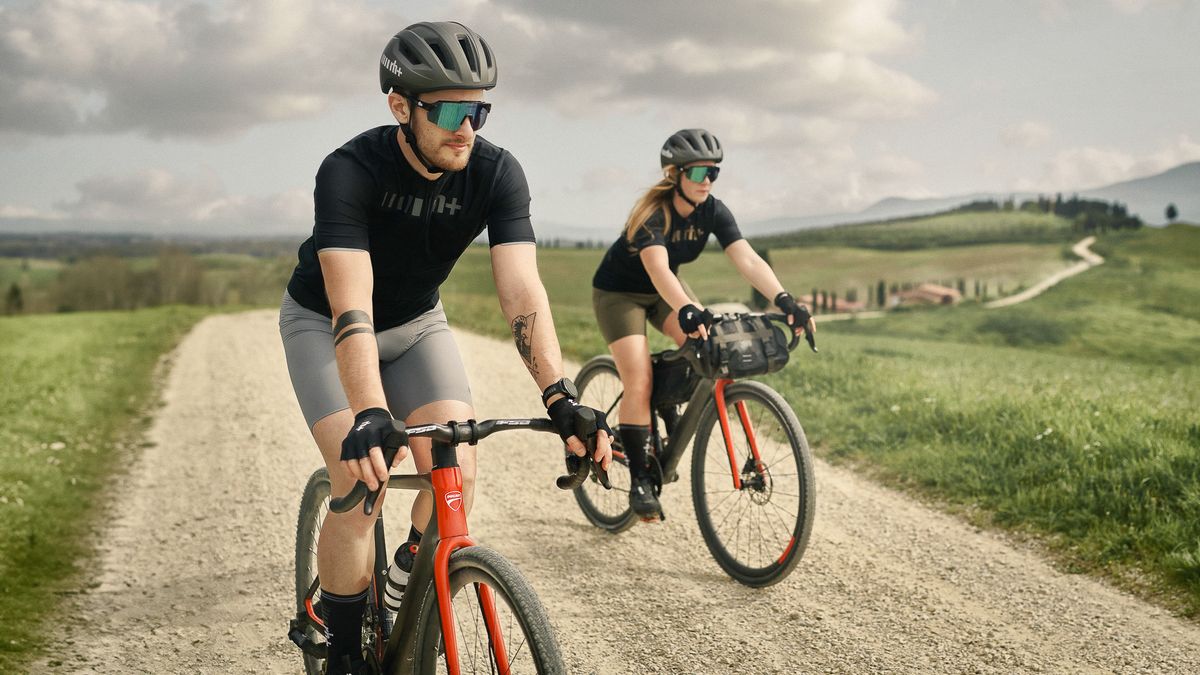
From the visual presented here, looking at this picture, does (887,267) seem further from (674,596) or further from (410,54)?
(410,54)

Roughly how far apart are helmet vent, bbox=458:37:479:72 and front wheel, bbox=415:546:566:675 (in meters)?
1.64

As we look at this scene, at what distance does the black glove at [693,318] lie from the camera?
5.34 metres

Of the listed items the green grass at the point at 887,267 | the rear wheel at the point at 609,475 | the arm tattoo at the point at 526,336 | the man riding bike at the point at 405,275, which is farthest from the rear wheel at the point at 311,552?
the green grass at the point at 887,267

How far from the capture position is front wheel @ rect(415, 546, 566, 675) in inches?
98.7

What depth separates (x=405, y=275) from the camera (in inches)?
140

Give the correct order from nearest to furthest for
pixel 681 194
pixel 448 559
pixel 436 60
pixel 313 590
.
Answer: pixel 448 559
pixel 436 60
pixel 313 590
pixel 681 194

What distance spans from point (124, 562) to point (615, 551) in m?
3.29

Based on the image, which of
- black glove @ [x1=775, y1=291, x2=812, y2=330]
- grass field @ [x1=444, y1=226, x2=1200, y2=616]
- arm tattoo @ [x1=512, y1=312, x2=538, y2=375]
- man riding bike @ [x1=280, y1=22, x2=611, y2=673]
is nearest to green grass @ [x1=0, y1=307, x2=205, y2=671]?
man riding bike @ [x1=280, y1=22, x2=611, y2=673]

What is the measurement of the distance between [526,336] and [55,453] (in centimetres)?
833

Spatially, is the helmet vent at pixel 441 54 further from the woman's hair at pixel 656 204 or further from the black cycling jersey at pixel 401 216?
the woman's hair at pixel 656 204

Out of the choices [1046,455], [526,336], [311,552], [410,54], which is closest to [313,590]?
[311,552]

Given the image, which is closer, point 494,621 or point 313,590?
point 494,621

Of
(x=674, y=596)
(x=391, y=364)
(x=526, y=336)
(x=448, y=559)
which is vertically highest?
(x=526, y=336)

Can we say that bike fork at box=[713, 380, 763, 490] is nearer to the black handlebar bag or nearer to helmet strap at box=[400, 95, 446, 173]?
the black handlebar bag
